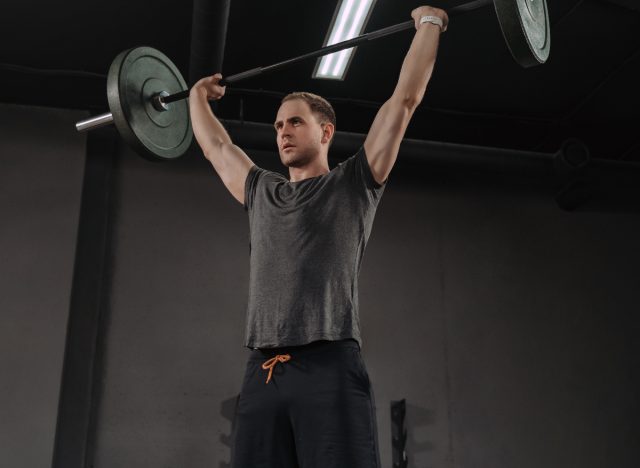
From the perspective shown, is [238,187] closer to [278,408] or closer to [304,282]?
[304,282]

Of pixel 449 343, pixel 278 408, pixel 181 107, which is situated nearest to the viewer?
pixel 278 408

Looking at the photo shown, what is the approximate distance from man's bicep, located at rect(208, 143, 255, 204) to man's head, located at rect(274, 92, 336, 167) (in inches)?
4.5

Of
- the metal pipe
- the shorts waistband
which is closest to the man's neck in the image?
the shorts waistband

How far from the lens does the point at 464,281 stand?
4.73 meters

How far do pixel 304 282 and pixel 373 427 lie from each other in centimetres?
35

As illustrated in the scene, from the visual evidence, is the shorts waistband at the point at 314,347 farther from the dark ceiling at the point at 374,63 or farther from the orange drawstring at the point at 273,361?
the dark ceiling at the point at 374,63

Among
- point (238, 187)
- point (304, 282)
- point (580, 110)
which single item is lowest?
point (304, 282)

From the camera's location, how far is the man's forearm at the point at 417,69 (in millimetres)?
1704

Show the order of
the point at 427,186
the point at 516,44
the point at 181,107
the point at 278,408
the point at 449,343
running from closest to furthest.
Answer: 1. the point at 278,408
2. the point at 516,44
3. the point at 181,107
4. the point at 449,343
5. the point at 427,186

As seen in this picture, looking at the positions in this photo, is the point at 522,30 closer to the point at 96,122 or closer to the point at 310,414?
the point at 310,414

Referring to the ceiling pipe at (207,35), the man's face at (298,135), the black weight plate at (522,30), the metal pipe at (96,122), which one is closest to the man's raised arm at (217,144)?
the man's face at (298,135)

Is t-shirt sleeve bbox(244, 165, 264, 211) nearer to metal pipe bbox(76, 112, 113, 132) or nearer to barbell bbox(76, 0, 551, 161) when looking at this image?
barbell bbox(76, 0, 551, 161)

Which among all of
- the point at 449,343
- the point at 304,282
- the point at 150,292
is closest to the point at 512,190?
the point at 449,343

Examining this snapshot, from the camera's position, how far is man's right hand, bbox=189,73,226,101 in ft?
7.38
